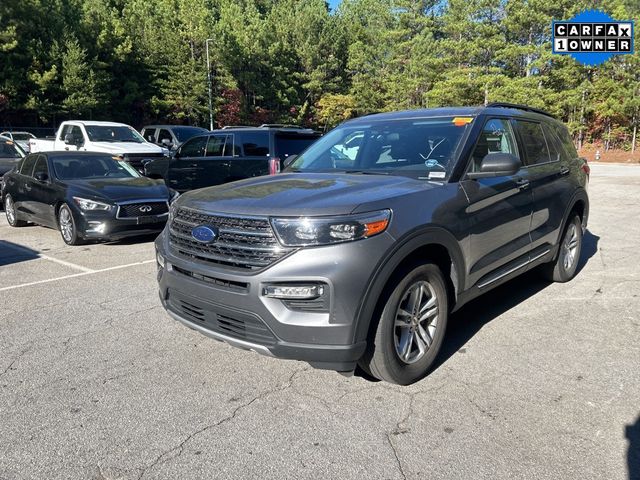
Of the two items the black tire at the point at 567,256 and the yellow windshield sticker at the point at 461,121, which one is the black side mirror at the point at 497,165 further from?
the black tire at the point at 567,256

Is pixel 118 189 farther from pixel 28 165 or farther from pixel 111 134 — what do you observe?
pixel 111 134

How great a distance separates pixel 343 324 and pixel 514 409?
3.86ft

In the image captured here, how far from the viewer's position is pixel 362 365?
10.5 ft

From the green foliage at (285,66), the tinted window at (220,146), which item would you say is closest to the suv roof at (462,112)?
the tinted window at (220,146)

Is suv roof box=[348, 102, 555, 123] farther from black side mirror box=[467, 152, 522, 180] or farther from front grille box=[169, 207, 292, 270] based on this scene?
front grille box=[169, 207, 292, 270]

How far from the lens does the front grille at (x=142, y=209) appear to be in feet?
25.8

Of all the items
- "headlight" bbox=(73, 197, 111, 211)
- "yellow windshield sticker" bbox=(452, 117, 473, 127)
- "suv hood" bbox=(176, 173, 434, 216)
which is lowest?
"headlight" bbox=(73, 197, 111, 211)

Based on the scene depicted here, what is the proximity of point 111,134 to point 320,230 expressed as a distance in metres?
14.2

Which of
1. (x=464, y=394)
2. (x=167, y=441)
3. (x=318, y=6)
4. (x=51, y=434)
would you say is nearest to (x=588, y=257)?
(x=464, y=394)

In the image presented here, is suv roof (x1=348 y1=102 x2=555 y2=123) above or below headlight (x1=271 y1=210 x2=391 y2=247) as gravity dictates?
above

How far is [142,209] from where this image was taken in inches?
315

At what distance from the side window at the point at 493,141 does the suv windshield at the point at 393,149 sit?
0.16m

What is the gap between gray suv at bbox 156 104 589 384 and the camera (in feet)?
9.44

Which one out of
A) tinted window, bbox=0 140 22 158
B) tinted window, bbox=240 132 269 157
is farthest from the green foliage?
tinted window, bbox=240 132 269 157
